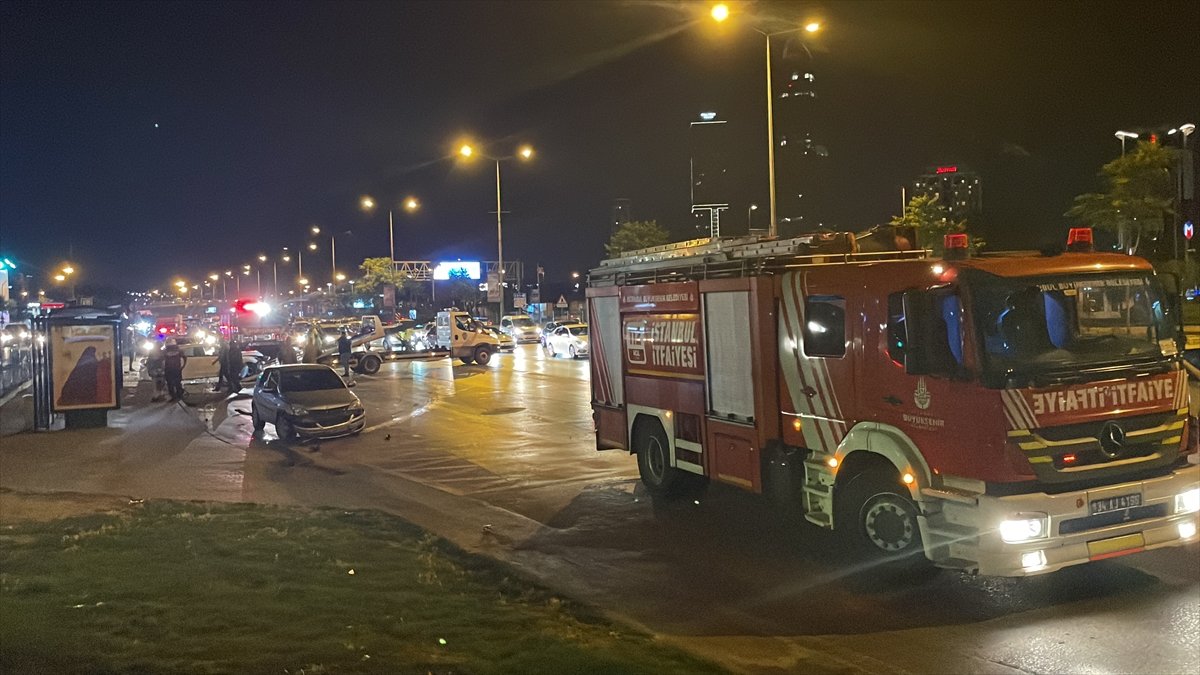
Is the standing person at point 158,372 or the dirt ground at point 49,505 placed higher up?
the standing person at point 158,372

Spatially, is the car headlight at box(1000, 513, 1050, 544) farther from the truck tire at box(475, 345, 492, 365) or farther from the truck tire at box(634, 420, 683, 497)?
the truck tire at box(475, 345, 492, 365)

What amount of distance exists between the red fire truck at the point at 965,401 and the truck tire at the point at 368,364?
26578 mm

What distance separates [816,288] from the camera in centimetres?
870

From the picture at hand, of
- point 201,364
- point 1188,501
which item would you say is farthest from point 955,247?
point 201,364

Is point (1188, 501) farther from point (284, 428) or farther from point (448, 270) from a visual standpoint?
point (448, 270)

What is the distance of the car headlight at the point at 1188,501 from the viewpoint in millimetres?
7348

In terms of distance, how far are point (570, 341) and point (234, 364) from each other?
1579 centimetres

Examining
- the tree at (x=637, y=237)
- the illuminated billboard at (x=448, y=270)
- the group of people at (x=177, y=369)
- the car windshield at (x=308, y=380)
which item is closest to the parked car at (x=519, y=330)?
the tree at (x=637, y=237)

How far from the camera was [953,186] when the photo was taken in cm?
6006

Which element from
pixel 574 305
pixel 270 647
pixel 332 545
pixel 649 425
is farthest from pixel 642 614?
pixel 574 305

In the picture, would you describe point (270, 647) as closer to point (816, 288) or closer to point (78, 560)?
point (78, 560)

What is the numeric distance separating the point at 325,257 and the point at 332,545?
112954 millimetres

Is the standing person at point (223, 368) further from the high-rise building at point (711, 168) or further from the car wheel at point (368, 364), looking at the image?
the high-rise building at point (711, 168)

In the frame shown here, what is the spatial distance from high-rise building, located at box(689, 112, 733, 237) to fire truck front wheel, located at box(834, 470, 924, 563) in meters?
37.5
